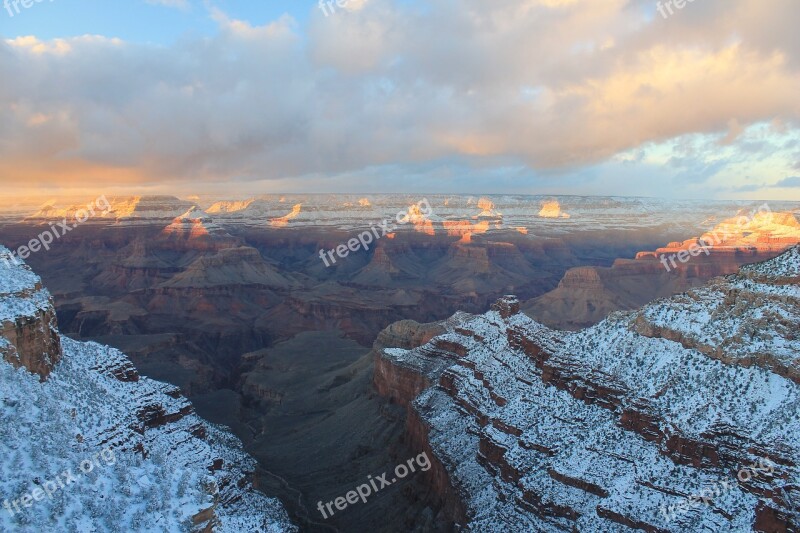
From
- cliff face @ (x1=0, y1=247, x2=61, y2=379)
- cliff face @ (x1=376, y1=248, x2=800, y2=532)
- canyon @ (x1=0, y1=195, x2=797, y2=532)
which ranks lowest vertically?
canyon @ (x1=0, y1=195, x2=797, y2=532)

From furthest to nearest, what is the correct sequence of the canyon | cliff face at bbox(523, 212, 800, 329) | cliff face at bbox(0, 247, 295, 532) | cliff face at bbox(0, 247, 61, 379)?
cliff face at bbox(523, 212, 800, 329) < the canyon < cliff face at bbox(0, 247, 61, 379) < cliff face at bbox(0, 247, 295, 532)

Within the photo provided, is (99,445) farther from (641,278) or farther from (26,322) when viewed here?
(641,278)

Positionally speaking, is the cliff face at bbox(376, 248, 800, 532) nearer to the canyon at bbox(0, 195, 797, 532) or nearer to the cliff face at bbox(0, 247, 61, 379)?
the canyon at bbox(0, 195, 797, 532)

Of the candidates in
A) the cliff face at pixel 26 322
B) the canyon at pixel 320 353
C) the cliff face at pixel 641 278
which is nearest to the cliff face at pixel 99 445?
the cliff face at pixel 26 322

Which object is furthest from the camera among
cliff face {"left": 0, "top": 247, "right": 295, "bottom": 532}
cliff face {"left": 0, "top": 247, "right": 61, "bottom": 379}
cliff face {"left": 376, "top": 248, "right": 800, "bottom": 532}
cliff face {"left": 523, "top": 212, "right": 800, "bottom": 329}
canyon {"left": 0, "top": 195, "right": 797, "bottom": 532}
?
cliff face {"left": 523, "top": 212, "right": 800, "bottom": 329}

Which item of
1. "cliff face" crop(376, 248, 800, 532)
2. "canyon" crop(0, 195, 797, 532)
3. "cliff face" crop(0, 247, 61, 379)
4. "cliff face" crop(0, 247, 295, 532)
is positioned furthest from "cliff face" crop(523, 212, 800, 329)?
"cliff face" crop(0, 247, 61, 379)

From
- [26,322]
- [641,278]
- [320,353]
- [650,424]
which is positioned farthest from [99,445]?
[641,278]

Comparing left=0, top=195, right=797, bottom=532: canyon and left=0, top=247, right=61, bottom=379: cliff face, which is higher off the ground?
left=0, top=247, right=61, bottom=379: cliff face
